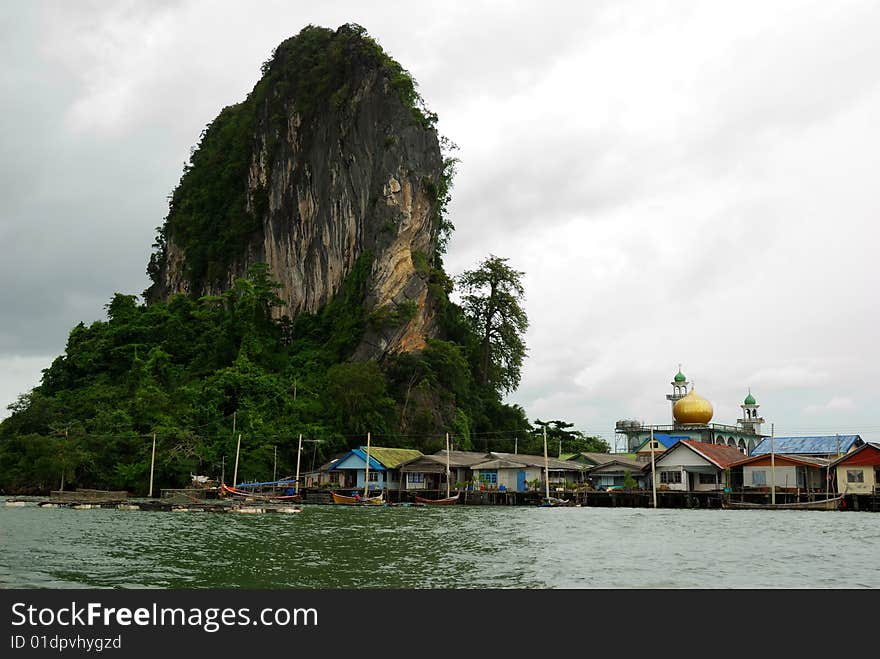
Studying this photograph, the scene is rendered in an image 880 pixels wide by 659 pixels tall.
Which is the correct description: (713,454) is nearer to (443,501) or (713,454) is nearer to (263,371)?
(443,501)

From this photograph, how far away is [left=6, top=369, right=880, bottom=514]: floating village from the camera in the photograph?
52438mm

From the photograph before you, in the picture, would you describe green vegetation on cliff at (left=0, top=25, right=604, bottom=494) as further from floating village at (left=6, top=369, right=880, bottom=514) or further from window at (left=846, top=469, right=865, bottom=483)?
window at (left=846, top=469, right=865, bottom=483)

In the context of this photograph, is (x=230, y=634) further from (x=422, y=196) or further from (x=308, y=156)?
(x=308, y=156)

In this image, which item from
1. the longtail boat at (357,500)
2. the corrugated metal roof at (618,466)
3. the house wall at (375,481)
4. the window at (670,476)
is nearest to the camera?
the longtail boat at (357,500)

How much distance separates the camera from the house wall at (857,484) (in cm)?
5247

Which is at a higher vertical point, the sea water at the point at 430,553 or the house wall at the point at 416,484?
the house wall at the point at 416,484

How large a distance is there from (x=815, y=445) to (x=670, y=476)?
12.2 metres

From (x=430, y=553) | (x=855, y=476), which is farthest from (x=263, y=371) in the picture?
(x=430, y=553)

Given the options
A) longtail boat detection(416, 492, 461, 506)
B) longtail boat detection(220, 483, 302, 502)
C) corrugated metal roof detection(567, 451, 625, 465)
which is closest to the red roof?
corrugated metal roof detection(567, 451, 625, 465)

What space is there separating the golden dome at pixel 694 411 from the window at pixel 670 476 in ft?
55.6

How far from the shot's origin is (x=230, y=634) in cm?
1094

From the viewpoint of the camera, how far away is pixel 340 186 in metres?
82.8

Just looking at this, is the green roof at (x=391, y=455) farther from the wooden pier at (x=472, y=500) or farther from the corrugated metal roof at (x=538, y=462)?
the corrugated metal roof at (x=538, y=462)

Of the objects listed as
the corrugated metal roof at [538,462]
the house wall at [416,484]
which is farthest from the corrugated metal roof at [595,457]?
the house wall at [416,484]
